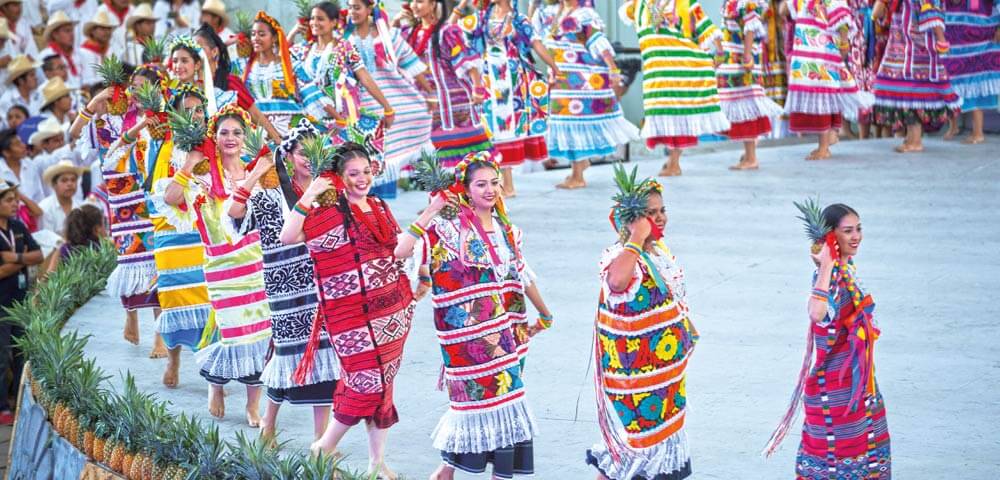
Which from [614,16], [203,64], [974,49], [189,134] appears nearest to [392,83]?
→ [203,64]

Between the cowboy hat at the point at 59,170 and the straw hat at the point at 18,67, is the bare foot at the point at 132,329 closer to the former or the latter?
the cowboy hat at the point at 59,170

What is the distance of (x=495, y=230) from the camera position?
557cm

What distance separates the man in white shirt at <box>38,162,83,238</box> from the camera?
1159 cm

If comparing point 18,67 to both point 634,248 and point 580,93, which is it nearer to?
point 580,93

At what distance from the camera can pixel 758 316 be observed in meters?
8.01

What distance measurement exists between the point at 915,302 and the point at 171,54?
436cm

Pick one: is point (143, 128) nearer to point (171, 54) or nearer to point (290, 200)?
point (171, 54)

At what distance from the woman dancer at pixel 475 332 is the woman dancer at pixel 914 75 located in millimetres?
7103

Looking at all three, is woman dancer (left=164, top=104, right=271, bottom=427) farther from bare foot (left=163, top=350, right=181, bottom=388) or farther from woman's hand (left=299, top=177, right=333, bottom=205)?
woman's hand (left=299, top=177, right=333, bottom=205)

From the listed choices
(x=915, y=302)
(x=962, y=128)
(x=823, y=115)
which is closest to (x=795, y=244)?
(x=915, y=302)

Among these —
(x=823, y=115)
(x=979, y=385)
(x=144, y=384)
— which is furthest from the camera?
(x=823, y=115)

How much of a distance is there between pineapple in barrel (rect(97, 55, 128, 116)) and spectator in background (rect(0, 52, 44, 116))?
504 centimetres

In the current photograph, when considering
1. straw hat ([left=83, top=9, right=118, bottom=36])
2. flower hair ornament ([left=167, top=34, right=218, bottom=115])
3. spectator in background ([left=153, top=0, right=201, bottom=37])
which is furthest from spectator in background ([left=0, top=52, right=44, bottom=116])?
flower hair ornament ([left=167, top=34, right=218, bottom=115])

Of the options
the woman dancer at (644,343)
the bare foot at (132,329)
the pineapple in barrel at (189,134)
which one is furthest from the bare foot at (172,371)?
the woman dancer at (644,343)
